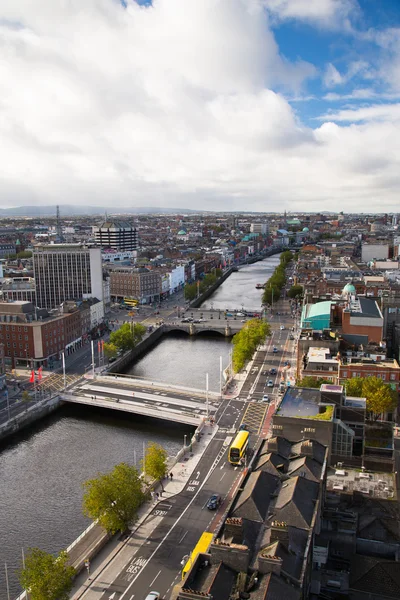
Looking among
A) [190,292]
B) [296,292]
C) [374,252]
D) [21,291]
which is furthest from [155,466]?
[374,252]

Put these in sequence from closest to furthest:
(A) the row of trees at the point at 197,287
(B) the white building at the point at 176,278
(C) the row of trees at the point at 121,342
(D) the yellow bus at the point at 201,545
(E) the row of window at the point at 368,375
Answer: (D) the yellow bus at the point at 201,545 → (E) the row of window at the point at 368,375 → (C) the row of trees at the point at 121,342 → (A) the row of trees at the point at 197,287 → (B) the white building at the point at 176,278

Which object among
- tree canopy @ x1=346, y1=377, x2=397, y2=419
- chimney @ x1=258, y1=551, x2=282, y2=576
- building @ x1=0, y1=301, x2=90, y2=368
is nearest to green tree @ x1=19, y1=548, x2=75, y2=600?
chimney @ x1=258, y1=551, x2=282, y2=576

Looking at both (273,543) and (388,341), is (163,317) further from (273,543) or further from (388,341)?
(273,543)

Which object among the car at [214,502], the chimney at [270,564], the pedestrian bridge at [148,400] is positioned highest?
the chimney at [270,564]

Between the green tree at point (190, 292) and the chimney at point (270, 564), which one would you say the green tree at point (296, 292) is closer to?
the green tree at point (190, 292)

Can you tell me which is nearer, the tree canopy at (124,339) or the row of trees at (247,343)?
the row of trees at (247,343)

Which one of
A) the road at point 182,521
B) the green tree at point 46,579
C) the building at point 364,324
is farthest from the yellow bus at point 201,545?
the building at point 364,324

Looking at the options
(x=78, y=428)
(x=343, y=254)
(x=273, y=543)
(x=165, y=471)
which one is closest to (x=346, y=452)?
(x=165, y=471)

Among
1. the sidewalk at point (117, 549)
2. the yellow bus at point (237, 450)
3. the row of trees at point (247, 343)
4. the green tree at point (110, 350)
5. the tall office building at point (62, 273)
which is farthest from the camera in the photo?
the tall office building at point (62, 273)
